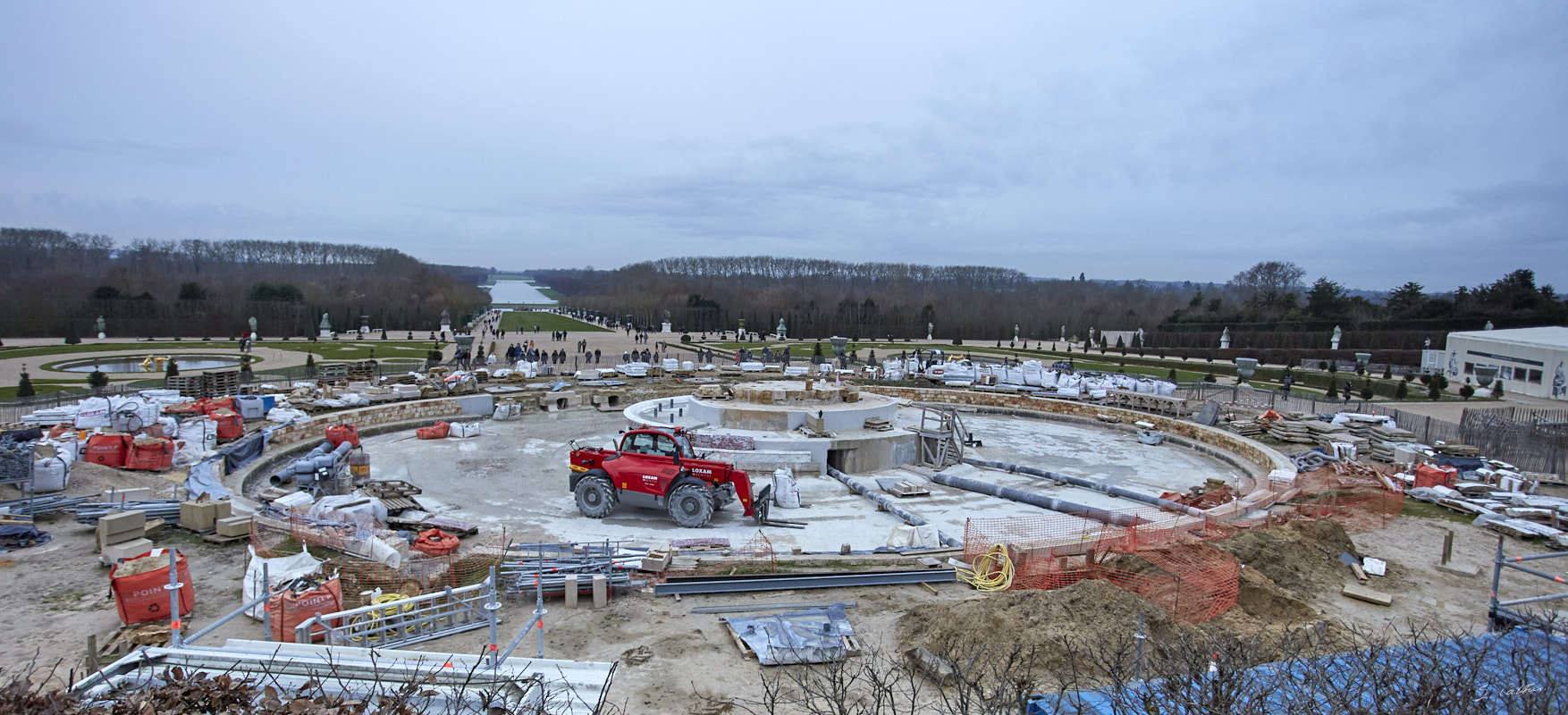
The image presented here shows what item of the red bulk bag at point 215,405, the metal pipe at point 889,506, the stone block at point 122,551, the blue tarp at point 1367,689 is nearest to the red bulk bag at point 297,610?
the stone block at point 122,551

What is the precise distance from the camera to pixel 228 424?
65.2 feet

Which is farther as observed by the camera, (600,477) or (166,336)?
(166,336)

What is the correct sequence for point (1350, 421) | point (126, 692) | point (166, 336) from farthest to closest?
point (166, 336), point (1350, 421), point (126, 692)

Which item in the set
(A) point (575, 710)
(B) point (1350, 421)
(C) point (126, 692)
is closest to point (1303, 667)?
(A) point (575, 710)

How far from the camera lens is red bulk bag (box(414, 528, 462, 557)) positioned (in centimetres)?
1206

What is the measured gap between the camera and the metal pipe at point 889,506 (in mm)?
13906

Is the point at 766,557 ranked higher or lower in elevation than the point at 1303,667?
lower

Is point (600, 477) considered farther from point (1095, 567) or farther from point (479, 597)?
point (1095, 567)

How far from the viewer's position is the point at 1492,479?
1820 cm

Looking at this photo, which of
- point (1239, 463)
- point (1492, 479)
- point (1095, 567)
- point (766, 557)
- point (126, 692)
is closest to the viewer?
point (126, 692)

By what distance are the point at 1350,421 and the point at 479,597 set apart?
26.3 m

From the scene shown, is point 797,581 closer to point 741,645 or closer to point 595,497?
point 741,645

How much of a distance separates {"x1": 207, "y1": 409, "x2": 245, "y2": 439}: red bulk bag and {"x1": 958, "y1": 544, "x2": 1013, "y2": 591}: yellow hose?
61.9 feet

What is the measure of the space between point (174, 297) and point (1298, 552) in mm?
82046
